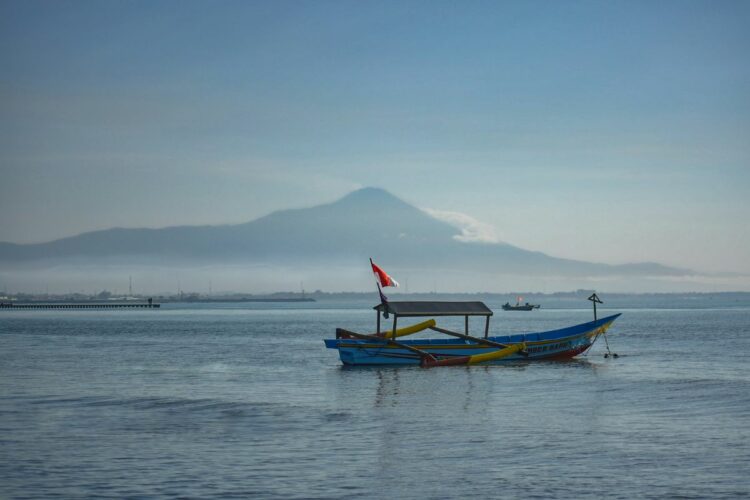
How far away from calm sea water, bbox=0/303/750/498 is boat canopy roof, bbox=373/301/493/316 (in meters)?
4.08

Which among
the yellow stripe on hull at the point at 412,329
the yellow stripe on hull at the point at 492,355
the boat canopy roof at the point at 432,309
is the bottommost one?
the yellow stripe on hull at the point at 492,355

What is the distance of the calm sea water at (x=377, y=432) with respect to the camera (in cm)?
2364

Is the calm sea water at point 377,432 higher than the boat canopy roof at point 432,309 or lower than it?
lower

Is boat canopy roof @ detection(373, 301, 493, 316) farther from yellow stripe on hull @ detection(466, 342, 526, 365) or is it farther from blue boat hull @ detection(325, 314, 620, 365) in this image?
yellow stripe on hull @ detection(466, 342, 526, 365)

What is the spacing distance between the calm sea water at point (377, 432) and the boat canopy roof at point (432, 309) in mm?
4079

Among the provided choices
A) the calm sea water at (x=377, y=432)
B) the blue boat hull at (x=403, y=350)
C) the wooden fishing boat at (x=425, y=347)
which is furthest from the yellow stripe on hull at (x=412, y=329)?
the calm sea water at (x=377, y=432)

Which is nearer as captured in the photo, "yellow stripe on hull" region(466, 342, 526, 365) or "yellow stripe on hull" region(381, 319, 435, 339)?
"yellow stripe on hull" region(466, 342, 526, 365)

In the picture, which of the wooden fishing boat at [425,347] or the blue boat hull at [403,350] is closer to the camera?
the wooden fishing boat at [425,347]

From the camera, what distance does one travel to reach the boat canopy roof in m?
60.1

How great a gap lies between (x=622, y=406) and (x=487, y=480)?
16769mm

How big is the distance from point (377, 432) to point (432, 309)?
29.5 m

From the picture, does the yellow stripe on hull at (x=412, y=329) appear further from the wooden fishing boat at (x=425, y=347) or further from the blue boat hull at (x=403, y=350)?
the blue boat hull at (x=403, y=350)

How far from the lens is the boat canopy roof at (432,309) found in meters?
60.1

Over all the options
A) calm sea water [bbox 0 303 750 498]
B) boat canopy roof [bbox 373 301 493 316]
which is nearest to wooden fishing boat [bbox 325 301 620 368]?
boat canopy roof [bbox 373 301 493 316]
